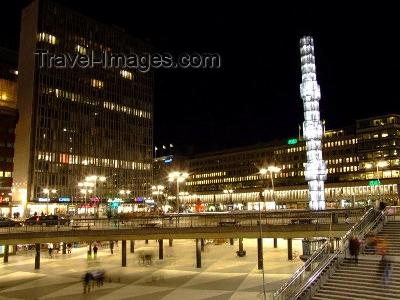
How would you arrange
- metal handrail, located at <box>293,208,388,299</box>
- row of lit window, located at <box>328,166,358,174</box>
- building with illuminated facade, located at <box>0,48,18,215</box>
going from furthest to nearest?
1. row of lit window, located at <box>328,166,358,174</box>
2. building with illuminated facade, located at <box>0,48,18,215</box>
3. metal handrail, located at <box>293,208,388,299</box>

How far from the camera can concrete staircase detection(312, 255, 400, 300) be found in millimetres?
24406

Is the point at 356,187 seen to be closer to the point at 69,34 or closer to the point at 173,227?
the point at 69,34

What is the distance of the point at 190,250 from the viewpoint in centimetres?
6550

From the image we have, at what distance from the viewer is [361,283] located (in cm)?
2558

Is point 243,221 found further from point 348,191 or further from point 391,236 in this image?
point 348,191

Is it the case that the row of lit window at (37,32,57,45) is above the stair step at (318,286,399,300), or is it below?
above

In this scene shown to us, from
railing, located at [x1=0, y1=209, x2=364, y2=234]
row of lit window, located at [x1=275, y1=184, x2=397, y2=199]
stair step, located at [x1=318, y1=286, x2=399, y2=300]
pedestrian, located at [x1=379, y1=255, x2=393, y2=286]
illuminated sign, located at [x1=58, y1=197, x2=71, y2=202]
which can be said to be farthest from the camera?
row of lit window, located at [x1=275, y1=184, x2=397, y2=199]

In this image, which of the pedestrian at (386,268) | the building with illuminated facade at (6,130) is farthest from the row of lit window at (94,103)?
the pedestrian at (386,268)

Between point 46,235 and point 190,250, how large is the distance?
27.6 m

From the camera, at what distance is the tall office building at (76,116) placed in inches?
4776

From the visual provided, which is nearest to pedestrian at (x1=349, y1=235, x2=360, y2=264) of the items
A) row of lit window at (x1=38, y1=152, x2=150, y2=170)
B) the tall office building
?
the tall office building

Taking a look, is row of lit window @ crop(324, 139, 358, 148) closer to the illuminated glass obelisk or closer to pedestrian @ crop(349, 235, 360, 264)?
the illuminated glass obelisk

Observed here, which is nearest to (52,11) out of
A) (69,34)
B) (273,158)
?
(69,34)

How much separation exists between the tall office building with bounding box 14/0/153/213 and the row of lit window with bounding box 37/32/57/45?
27 centimetres
